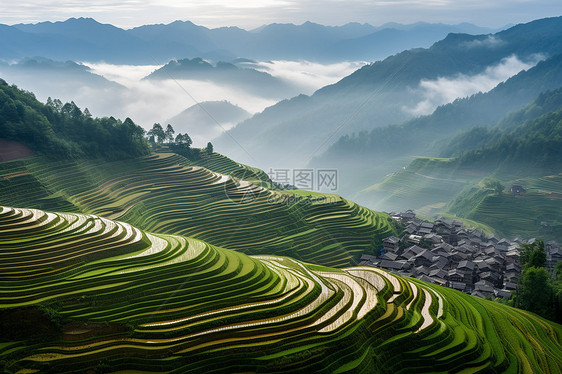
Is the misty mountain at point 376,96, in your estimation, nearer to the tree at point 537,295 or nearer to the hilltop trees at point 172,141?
the hilltop trees at point 172,141

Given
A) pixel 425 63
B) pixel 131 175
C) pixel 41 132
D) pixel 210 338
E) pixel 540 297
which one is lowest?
pixel 540 297

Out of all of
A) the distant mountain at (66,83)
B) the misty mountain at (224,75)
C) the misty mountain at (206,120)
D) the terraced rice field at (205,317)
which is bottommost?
the terraced rice field at (205,317)

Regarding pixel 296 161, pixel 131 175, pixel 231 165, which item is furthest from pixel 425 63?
pixel 131 175

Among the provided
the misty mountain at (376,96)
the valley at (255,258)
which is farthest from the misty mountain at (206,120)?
the valley at (255,258)

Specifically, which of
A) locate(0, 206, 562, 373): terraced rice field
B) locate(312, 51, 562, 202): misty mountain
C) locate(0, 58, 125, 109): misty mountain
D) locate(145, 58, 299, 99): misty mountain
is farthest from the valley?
locate(0, 58, 125, 109): misty mountain

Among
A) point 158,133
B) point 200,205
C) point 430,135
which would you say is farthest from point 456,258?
point 430,135

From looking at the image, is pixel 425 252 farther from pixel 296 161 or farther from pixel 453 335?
pixel 296 161

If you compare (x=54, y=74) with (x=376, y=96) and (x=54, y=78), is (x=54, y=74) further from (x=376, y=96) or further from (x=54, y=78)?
(x=376, y=96)
